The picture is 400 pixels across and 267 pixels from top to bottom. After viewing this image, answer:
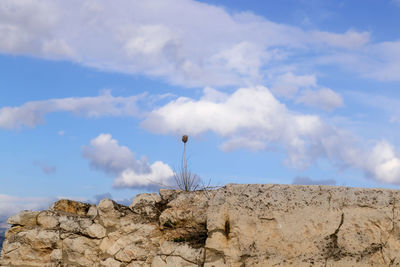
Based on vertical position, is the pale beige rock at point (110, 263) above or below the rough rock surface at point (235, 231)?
below

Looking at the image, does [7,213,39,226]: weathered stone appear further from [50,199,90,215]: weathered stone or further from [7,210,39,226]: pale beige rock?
[50,199,90,215]: weathered stone

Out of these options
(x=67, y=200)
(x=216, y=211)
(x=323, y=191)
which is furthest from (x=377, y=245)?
(x=67, y=200)

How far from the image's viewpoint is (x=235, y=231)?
4.38 meters

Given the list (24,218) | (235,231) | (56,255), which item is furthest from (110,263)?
(235,231)

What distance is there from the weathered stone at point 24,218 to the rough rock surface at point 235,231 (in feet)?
0.80

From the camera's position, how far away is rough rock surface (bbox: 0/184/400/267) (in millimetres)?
4152

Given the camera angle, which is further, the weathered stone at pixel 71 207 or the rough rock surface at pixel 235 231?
the weathered stone at pixel 71 207

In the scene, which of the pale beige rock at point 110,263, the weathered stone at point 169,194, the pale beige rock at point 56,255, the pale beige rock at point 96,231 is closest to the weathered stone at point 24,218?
the pale beige rock at point 56,255

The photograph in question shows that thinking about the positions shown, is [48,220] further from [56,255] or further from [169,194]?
[169,194]

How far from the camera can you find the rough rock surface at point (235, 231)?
163 inches

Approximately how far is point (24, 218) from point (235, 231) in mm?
2620

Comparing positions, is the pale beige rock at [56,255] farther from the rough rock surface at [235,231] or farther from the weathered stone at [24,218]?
the weathered stone at [24,218]

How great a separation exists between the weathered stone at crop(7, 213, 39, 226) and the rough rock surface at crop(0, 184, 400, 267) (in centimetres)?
24

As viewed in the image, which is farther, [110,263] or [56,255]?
[56,255]
